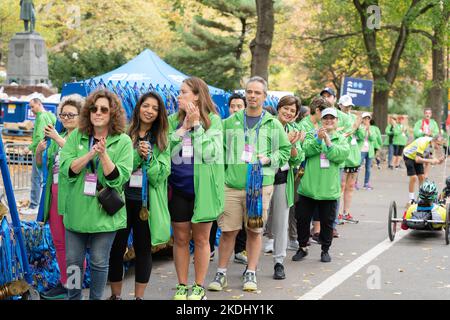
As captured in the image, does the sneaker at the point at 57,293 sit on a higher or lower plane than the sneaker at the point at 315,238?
lower

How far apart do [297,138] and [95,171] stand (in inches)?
118

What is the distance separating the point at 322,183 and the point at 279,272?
1469 millimetres

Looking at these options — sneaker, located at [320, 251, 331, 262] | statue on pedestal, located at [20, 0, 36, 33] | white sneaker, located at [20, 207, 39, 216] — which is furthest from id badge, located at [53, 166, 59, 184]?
statue on pedestal, located at [20, 0, 36, 33]

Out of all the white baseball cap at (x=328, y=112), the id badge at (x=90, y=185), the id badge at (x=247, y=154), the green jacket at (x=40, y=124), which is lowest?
the id badge at (x=90, y=185)

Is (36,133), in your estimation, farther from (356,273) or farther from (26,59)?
(26,59)

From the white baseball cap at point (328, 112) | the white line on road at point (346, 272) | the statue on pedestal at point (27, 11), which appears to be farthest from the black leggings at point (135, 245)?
the statue on pedestal at point (27, 11)

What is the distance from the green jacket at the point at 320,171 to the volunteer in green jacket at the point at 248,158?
1.69 m

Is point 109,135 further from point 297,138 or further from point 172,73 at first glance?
point 172,73

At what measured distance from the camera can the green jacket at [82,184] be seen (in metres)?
6.37

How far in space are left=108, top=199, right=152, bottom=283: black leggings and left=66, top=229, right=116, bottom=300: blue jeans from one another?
49 cm

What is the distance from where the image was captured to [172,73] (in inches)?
818

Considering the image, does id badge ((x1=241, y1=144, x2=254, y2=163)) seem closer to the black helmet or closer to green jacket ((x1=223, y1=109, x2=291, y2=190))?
green jacket ((x1=223, y1=109, x2=291, y2=190))

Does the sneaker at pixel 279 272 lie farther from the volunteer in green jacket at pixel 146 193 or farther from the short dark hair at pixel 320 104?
the short dark hair at pixel 320 104
